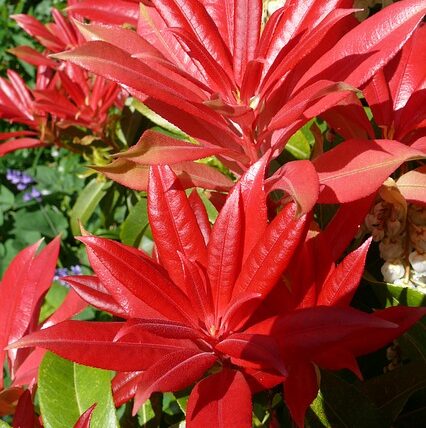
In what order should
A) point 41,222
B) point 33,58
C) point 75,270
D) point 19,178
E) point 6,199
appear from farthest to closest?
point 19,178 → point 6,199 → point 41,222 → point 75,270 → point 33,58

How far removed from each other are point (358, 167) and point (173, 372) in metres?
0.25

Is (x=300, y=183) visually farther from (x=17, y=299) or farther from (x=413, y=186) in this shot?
(x=17, y=299)

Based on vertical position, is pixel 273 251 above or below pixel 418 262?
above

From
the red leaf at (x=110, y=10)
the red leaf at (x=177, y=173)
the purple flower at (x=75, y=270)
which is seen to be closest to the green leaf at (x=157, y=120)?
the red leaf at (x=110, y=10)

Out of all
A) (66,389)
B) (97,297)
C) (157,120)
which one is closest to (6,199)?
(157,120)

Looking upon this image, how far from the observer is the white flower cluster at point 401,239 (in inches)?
30.5

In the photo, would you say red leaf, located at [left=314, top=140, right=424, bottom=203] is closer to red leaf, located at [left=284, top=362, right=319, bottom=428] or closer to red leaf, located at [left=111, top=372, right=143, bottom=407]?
red leaf, located at [left=284, top=362, right=319, bottom=428]

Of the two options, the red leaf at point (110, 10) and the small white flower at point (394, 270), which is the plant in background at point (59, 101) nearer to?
the red leaf at point (110, 10)

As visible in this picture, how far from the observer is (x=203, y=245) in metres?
0.67

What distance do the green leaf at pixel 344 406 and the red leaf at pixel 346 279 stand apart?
6.5 inches

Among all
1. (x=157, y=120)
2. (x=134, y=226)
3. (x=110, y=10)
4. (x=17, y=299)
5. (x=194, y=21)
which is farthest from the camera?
(x=134, y=226)

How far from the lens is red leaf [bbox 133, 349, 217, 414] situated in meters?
0.56

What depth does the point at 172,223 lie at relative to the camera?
0.65 m

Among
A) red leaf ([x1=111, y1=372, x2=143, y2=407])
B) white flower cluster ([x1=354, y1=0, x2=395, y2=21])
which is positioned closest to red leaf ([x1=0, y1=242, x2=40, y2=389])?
red leaf ([x1=111, y1=372, x2=143, y2=407])
